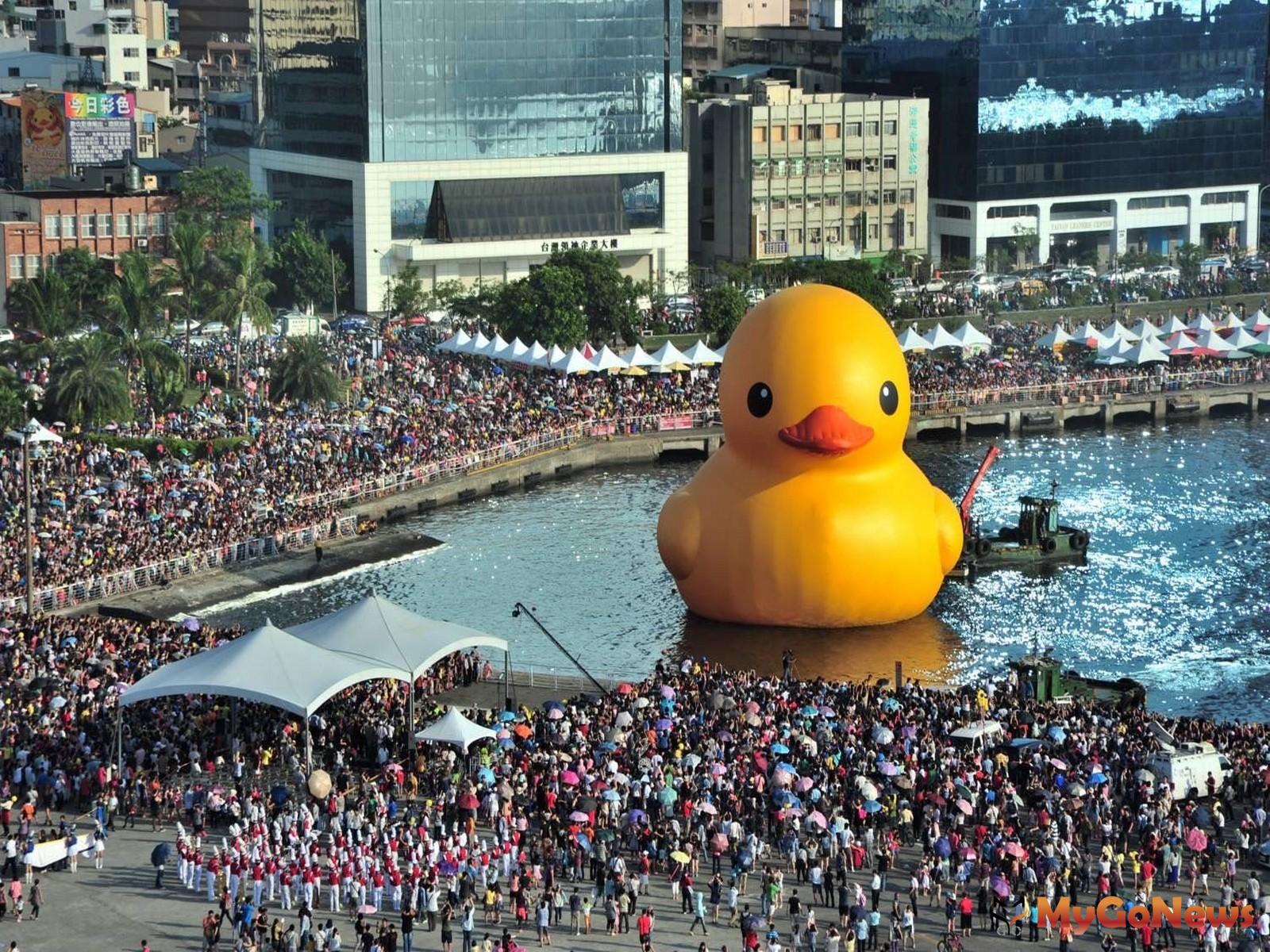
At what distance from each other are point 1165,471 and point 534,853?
56506mm

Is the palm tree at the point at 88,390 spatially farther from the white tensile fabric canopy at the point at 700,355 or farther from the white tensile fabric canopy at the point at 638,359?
the white tensile fabric canopy at the point at 700,355

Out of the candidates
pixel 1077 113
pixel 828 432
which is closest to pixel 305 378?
pixel 828 432

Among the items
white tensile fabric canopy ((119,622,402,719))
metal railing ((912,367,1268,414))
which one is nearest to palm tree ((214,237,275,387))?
metal railing ((912,367,1268,414))

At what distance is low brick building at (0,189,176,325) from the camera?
129 m

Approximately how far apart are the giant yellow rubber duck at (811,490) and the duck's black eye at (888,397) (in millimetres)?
44

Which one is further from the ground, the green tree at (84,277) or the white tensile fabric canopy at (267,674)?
the green tree at (84,277)

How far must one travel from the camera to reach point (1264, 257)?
6294 inches

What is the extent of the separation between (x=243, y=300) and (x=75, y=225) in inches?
1009

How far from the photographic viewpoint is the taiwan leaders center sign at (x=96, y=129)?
150 metres

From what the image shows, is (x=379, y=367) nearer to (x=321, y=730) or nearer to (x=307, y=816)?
(x=321, y=730)

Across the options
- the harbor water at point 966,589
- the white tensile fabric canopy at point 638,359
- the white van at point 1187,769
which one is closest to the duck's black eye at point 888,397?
the harbor water at point 966,589

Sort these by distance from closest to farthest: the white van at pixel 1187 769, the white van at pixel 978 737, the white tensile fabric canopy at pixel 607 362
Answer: the white van at pixel 1187 769, the white van at pixel 978 737, the white tensile fabric canopy at pixel 607 362

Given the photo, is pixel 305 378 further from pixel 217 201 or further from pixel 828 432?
pixel 828 432

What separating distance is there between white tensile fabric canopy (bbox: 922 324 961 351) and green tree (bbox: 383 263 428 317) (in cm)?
2667
